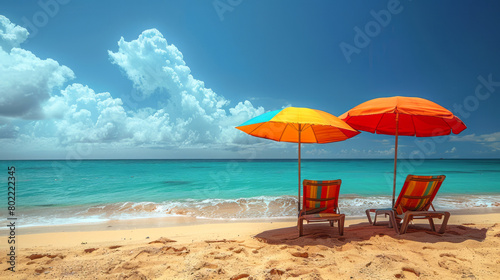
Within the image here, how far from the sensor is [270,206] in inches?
365

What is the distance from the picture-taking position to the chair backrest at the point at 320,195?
14.3ft

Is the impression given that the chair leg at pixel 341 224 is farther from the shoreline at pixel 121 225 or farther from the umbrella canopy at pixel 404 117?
the shoreline at pixel 121 225

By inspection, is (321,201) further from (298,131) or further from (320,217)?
(298,131)

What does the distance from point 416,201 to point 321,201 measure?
1798mm

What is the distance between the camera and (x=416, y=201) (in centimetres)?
454

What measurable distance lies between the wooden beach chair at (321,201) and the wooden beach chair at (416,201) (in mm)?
1097

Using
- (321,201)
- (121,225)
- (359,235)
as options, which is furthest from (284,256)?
(121,225)

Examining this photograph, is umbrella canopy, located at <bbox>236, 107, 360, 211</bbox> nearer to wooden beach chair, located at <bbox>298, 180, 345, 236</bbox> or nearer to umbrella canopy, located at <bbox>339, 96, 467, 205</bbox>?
umbrella canopy, located at <bbox>339, 96, 467, 205</bbox>

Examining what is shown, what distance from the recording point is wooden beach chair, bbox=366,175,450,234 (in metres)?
4.34

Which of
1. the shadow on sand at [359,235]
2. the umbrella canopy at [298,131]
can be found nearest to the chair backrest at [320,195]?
the shadow on sand at [359,235]

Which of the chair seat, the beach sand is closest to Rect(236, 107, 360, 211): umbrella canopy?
the chair seat

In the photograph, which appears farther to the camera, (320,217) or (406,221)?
(406,221)

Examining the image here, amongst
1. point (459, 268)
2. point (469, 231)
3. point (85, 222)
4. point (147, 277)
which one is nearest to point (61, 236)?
point (85, 222)

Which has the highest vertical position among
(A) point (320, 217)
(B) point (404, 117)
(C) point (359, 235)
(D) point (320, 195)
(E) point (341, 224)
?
(B) point (404, 117)
